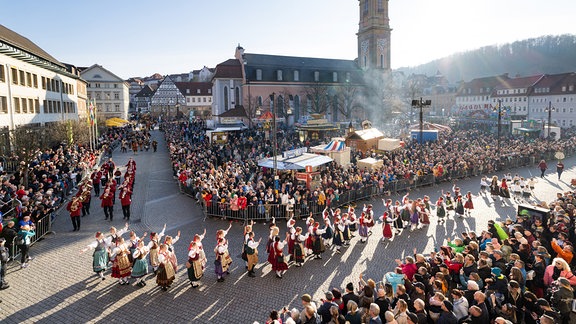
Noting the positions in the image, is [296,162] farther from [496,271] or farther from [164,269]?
[496,271]

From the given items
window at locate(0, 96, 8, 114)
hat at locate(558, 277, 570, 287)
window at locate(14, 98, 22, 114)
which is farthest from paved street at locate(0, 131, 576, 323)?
window at locate(14, 98, 22, 114)

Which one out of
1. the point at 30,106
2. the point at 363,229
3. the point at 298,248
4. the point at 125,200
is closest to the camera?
the point at 298,248

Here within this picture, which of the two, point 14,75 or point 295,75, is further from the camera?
point 295,75

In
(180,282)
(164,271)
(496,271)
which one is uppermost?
(496,271)

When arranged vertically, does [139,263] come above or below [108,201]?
below

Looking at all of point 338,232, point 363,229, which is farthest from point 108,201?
point 363,229

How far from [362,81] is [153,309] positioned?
221 ft

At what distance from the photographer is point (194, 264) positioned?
10.6 metres

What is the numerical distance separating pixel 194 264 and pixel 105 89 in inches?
3102

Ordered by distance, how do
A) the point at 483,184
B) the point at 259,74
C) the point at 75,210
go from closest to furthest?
the point at 75,210, the point at 483,184, the point at 259,74

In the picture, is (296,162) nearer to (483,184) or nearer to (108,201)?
(108,201)

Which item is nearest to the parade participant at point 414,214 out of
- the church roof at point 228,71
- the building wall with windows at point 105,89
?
the church roof at point 228,71

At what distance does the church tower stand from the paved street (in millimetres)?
58201

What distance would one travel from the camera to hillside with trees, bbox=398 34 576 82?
339ft
